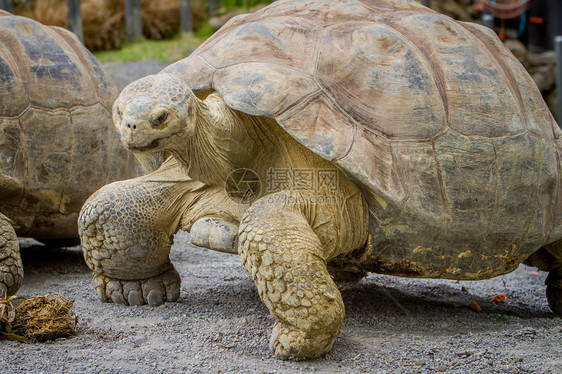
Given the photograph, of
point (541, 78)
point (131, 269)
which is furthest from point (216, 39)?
point (541, 78)

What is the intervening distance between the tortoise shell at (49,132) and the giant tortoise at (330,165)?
831 millimetres

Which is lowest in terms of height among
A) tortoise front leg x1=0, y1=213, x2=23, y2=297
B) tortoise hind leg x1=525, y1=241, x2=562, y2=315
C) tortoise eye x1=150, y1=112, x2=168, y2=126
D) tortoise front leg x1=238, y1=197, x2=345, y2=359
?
tortoise hind leg x1=525, y1=241, x2=562, y2=315

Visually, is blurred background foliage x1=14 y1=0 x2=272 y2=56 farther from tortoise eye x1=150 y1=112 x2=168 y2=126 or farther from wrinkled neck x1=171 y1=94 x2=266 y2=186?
tortoise eye x1=150 y1=112 x2=168 y2=126

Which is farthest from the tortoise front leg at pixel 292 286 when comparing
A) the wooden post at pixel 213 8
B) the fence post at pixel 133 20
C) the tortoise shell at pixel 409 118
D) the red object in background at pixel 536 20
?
the wooden post at pixel 213 8

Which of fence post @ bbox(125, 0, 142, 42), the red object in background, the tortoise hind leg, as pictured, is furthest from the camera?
fence post @ bbox(125, 0, 142, 42)

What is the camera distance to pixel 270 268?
2441 millimetres

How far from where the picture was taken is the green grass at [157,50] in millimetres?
9203

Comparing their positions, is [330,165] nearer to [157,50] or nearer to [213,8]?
[157,50]

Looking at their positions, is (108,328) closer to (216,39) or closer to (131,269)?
(131,269)

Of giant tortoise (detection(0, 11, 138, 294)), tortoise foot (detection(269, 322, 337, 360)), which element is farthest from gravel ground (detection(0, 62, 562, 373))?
giant tortoise (detection(0, 11, 138, 294))

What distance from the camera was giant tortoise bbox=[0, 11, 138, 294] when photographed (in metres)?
3.66

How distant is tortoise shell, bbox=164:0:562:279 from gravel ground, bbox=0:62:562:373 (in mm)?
324

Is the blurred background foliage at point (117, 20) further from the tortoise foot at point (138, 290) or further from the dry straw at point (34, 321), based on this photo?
the dry straw at point (34, 321)

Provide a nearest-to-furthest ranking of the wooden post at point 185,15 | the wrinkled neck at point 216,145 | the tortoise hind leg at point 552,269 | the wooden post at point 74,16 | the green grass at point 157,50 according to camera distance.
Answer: the wrinkled neck at point 216,145, the tortoise hind leg at point 552,269, the wooden post at point 74,16, the green grass at point 157,50, the wooden post at point 185,15
